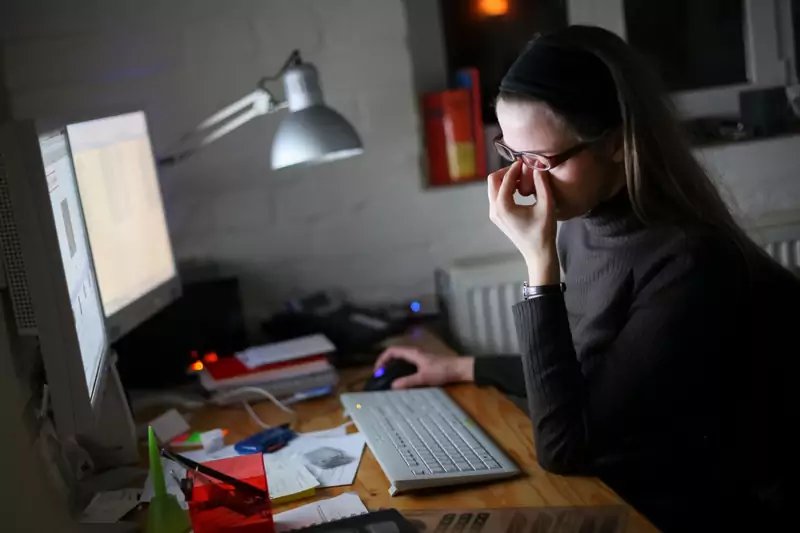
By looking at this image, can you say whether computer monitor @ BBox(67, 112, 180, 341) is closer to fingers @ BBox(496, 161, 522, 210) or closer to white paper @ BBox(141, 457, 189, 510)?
white paper @ BBox(141, 457, 189, 510)

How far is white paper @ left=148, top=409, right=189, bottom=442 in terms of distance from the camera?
1553mm

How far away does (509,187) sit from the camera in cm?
137

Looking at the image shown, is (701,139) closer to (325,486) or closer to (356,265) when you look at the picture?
(356,265)

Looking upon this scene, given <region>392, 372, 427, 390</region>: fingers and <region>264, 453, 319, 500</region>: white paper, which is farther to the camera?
<region>392, 372, 427, 390</region>: fingers

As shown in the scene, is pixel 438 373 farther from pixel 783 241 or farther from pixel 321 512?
pixel 783 241

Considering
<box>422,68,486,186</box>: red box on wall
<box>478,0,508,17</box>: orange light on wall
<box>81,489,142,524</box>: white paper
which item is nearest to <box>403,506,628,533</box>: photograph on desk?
<box>81,489,142,524</box>: white paper

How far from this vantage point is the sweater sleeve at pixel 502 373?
1.58 m

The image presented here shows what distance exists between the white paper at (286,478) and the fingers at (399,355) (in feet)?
1.38

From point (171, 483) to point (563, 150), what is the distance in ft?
2.53

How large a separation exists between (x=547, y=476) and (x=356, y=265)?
106cm

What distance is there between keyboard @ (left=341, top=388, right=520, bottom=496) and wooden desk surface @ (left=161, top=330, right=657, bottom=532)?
0.02 m

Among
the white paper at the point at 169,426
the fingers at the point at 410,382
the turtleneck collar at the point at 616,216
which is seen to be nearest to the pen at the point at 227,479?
the white paper at the point at 169,426

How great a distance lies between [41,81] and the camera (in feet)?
6.53

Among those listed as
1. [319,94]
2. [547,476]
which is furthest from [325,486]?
[319,94]
